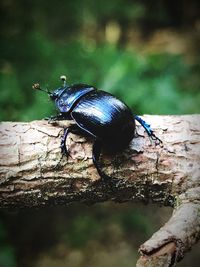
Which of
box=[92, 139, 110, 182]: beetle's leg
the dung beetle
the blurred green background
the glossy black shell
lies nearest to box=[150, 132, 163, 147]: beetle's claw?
the dung beetle

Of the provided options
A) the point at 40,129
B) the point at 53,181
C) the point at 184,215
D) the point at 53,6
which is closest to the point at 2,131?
the point at 40,129

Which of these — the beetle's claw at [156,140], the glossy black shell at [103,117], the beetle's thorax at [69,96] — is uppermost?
the beetle's thorax at [69,96]

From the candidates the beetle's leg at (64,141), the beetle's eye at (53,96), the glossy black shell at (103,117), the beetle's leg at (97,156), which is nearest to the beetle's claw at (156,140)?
the glossy black shell at (103,117)

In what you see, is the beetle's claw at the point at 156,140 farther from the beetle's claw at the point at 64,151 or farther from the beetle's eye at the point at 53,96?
the beetle's eye at the point at 53,96

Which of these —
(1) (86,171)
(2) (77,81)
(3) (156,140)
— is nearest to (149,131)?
(3) (156,140)

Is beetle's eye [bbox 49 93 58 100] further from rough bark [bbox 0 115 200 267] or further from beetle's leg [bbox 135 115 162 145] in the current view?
beetle's leg [bbox 135 115 162 145]

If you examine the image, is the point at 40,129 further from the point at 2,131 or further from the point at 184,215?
the point at 184,215
